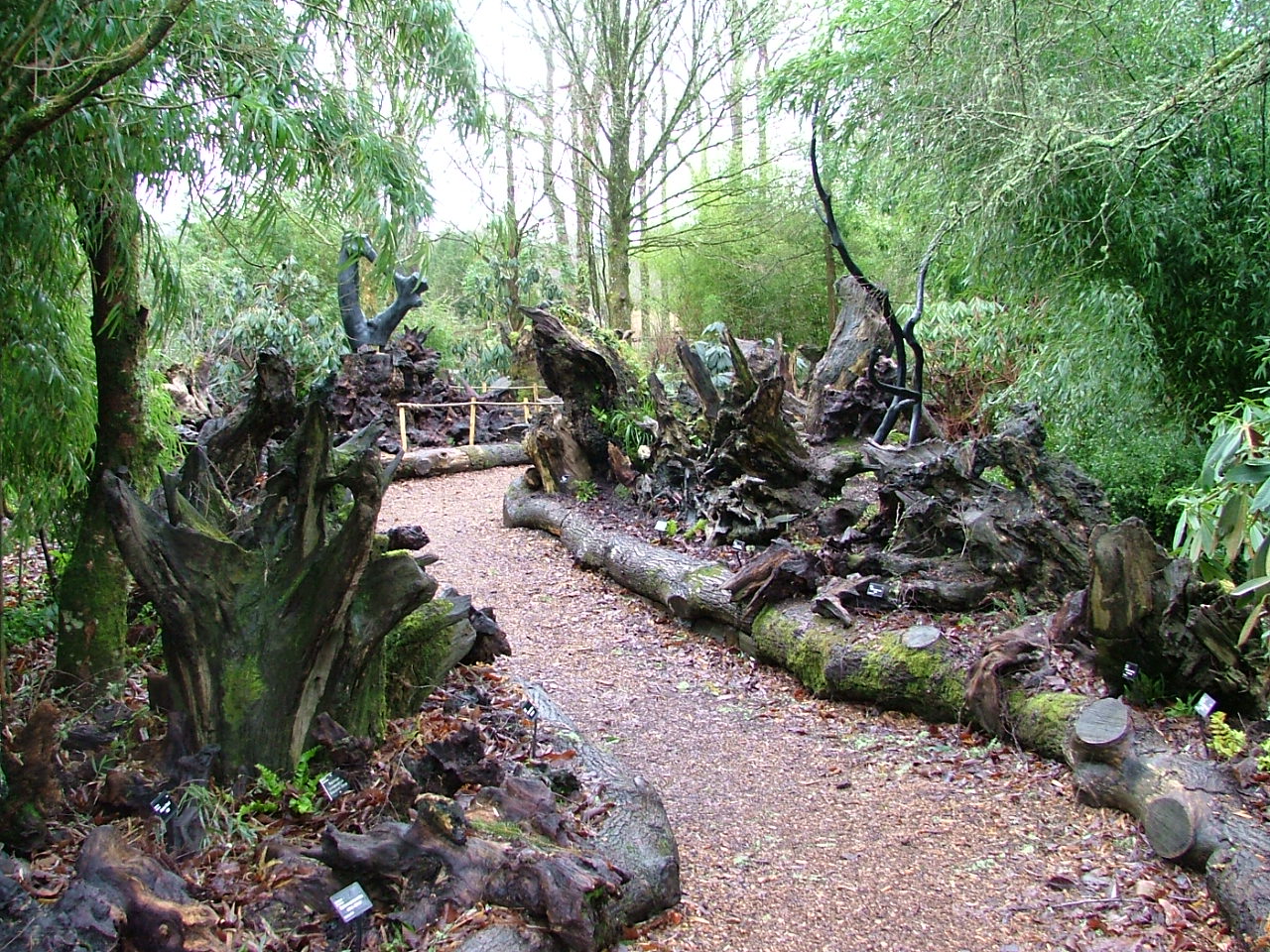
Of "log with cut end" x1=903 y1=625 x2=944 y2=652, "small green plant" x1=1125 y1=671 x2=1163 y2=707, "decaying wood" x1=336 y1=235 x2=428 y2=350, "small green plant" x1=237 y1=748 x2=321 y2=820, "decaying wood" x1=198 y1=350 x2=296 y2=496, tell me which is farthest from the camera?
"decaying wood" x1=336 y1=235 x2=428 y2=350

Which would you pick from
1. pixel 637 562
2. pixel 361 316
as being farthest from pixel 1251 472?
pixel 361 316

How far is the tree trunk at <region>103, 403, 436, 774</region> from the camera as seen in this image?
2393mm

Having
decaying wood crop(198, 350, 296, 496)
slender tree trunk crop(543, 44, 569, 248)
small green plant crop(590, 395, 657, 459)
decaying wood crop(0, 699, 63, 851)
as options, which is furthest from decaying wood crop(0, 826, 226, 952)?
slender tree trunk crop(543, 44, 569, 248)

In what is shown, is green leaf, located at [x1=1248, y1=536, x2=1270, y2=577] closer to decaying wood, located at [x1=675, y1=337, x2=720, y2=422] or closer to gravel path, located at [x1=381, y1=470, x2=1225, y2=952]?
gravel path, located at [x1=381, y1=470, x2=1225, y2=952]

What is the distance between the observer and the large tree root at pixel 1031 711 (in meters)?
2.34

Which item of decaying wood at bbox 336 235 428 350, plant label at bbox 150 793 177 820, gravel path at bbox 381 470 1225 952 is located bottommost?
gravel path at bbox 381 470 1225 952

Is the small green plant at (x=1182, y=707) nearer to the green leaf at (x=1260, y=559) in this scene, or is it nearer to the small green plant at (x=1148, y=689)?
the small green plant at (x=1148, y=689)

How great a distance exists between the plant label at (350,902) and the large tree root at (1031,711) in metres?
1.90

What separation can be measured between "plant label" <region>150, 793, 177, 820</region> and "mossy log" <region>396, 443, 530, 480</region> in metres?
8.04

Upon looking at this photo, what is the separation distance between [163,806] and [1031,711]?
2773mm

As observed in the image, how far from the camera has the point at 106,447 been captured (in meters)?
3.08

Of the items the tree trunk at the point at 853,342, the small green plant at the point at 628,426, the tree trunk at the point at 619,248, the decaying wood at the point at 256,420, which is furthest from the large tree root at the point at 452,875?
the tree trunk at the point at 619,248

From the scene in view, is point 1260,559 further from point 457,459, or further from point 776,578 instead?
point 457,459

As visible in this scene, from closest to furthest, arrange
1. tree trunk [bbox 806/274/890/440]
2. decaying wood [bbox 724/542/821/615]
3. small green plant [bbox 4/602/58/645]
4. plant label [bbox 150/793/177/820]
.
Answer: plant label [bbox 150/793/177/820]
small green plant [bbox 4/602/58/645]
decaying wood [bbox 724/542/821/615]
tree trunk [bbox 806/274/890/440]
